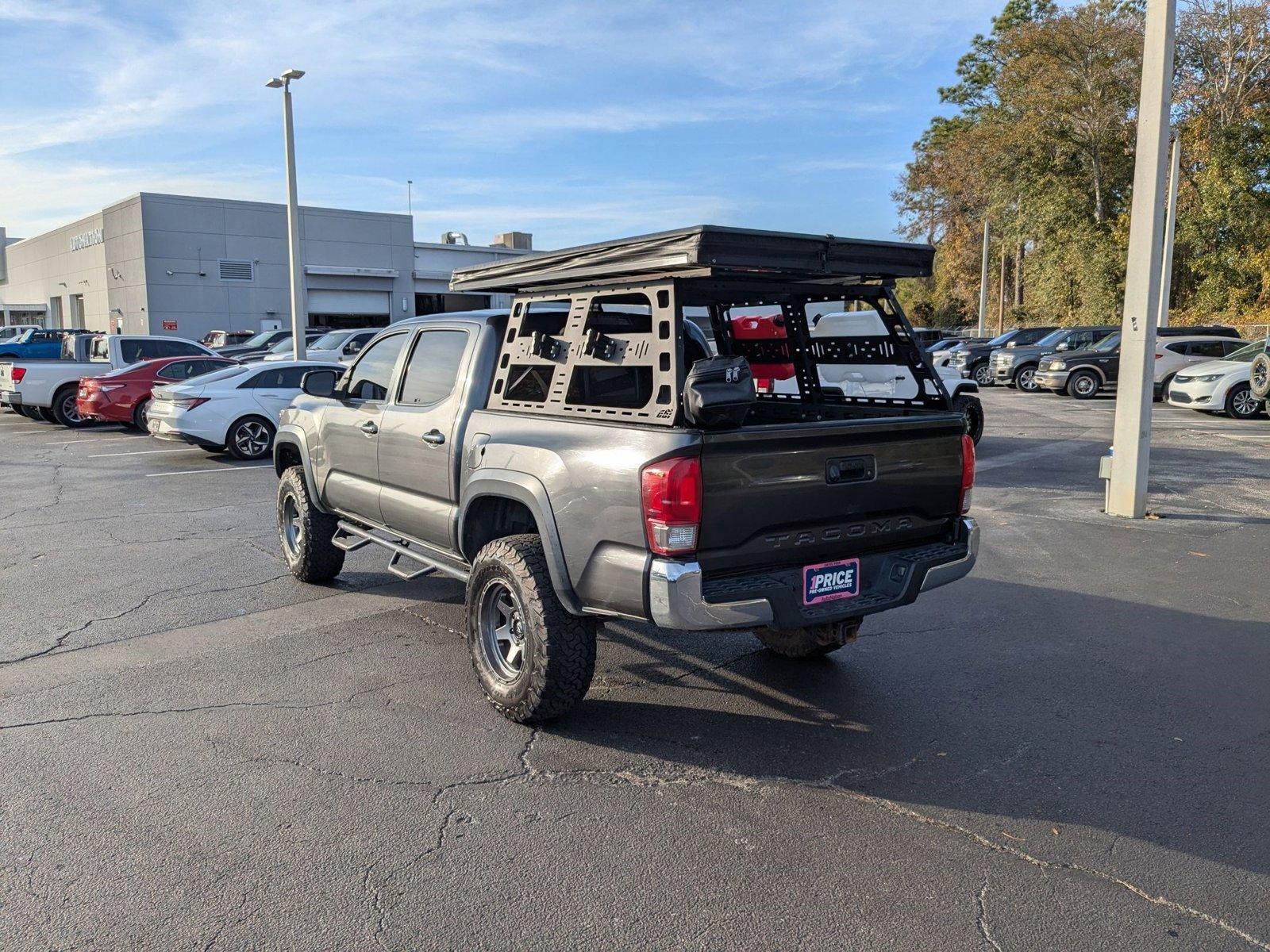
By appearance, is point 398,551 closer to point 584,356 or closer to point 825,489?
point 584,356

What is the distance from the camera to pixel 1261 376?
1620 centimetres

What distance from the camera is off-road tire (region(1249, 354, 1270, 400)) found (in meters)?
16.0

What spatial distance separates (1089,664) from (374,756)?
12.6 feet

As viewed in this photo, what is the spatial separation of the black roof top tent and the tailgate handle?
886mm

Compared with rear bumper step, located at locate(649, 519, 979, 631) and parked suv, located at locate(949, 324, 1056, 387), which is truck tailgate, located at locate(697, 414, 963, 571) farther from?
parked suv, located at locate(949, 324, 1056, 387)

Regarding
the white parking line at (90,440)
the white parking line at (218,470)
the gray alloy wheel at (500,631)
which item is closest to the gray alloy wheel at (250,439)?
the white parking line at (218,470)

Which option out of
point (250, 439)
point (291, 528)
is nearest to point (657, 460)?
point (291, 528)

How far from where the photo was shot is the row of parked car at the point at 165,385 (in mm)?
13578

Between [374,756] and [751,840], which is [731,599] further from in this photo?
[374,756]

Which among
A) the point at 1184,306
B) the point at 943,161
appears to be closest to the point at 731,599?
the point at 1184,306

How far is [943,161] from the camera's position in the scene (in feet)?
173

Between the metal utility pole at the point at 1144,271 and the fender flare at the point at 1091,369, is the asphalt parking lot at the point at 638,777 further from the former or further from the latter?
the fender flare at the point at 1091,369

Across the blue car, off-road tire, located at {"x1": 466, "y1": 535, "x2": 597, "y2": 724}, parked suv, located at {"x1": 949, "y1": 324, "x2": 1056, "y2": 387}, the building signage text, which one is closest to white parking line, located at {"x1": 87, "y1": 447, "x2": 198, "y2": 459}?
the blue car

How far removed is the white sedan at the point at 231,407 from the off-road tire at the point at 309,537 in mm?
6357
